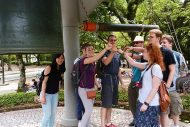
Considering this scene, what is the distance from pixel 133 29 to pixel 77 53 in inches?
82.9

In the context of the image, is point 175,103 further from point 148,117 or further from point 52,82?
point 52,82

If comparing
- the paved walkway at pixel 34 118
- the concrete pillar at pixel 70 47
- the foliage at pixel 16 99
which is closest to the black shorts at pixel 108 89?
the concrete pillar at pixel 70 47

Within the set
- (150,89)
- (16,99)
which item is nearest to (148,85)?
(150,89)

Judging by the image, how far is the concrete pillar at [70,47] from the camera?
5.88 meters

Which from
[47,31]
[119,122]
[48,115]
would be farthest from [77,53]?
[47,31]

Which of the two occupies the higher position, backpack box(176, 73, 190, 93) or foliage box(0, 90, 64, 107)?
backpack box(176, 73, 190, 93)

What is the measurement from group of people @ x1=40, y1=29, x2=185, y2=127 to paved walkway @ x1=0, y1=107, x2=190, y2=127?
1.17 m

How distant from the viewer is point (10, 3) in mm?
1976

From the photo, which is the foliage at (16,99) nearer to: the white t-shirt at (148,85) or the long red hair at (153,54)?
the white t-shirt at (148,85)

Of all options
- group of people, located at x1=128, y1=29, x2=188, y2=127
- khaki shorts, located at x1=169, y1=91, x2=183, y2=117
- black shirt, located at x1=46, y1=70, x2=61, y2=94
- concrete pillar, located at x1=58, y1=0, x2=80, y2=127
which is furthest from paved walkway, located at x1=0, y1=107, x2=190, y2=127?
black shirt, located at x1=46, y1=70, x2=61, y2=94

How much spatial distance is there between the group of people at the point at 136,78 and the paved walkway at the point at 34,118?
117cm

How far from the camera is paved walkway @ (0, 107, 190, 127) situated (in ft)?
24.5

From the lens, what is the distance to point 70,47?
6.23 metres

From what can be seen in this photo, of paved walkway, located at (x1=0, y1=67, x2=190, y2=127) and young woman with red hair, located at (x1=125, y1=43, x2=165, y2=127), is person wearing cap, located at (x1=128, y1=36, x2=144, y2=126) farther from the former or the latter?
young woman with red hair, located at (x1=125, y1=43, x2=165, y2=127)
